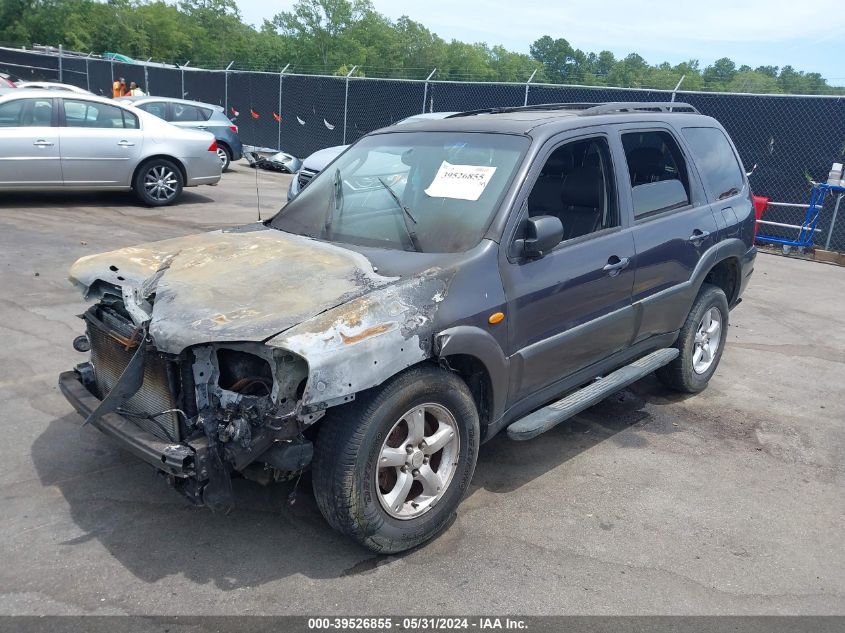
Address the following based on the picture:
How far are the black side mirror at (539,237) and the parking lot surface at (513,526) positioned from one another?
128 centimetres

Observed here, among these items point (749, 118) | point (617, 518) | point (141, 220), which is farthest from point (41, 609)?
point (749, 118)

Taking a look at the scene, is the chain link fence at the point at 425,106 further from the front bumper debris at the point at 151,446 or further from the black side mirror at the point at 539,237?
the front bumper debris at the point at 151,446

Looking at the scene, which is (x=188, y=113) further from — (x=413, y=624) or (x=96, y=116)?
(x=413, y=624)

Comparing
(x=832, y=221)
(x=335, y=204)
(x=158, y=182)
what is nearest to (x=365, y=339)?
(x=335, y=204)

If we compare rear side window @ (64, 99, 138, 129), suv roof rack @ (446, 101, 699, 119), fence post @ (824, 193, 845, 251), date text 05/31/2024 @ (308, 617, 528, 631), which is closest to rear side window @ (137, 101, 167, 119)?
rear side window @ (64, 99, 138, 129)

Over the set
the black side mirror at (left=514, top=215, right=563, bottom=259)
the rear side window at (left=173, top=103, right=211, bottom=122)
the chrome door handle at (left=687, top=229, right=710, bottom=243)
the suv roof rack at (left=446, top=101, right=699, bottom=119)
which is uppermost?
the suv roof rack at (left=446, top=101, right=699, bottom=119)

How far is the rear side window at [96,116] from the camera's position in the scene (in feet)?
34.6

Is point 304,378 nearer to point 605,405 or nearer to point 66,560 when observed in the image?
point 66,560

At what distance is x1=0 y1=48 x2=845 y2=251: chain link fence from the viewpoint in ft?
38.8

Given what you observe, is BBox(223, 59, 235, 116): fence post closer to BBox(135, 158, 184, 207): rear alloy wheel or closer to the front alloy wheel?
BBox(135, 158, 184, 207): rear alloy wheel

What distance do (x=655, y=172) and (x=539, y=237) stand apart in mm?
1693

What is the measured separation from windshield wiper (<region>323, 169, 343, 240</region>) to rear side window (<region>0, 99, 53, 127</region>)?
7673 mm

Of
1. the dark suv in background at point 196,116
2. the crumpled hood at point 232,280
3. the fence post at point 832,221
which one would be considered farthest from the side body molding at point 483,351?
the dark suv in background at point 196,116

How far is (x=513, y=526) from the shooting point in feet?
11.9
